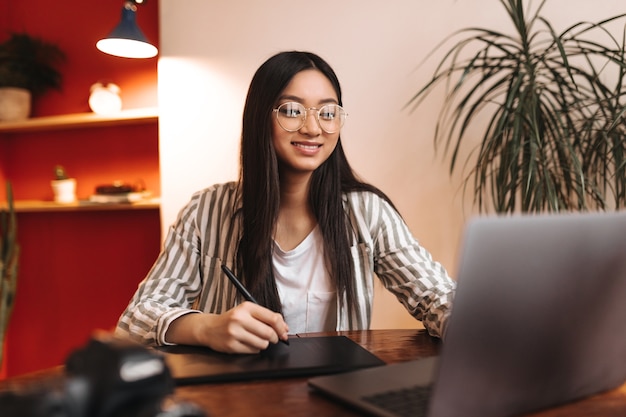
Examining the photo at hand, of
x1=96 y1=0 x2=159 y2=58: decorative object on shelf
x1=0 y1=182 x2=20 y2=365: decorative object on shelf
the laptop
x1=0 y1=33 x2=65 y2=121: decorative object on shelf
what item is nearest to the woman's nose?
the laptop

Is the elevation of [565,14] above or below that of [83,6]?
below

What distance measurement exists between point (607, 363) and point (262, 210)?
39.3 inches

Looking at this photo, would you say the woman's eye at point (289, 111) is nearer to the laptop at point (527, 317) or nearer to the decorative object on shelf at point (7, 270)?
the laptop at point (527, 317)

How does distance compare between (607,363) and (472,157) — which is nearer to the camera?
(607,363)

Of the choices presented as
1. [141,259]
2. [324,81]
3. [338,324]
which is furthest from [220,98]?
[338,324]

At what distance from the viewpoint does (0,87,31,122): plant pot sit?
3.27 meters

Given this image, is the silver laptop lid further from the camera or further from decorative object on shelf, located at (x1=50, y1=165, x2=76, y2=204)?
decorative object on shelf, located at (x1=50, y1=165, x2=76, y2=204)

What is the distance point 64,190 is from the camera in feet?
10.7

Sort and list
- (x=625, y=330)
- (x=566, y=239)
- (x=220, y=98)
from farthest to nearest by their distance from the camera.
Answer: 1. (x=220, y=98)
2. (x=625, y=330)
3. (x=566, y=239)

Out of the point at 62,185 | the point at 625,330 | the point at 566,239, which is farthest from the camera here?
the point at 62,185

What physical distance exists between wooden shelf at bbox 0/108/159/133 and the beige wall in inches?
5.8

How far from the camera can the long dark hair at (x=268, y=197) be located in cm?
159

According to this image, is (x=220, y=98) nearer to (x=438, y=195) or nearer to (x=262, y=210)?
(x=438, y=195)

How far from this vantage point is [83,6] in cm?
337
